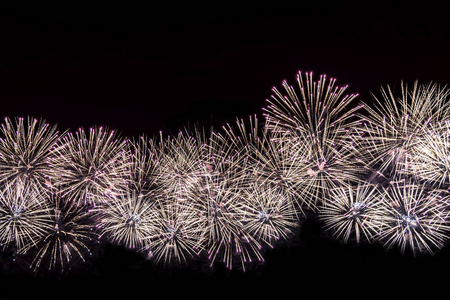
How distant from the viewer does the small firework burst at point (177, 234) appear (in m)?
15.5

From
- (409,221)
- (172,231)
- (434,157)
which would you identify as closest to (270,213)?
(172,231)

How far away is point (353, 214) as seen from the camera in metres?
15.1

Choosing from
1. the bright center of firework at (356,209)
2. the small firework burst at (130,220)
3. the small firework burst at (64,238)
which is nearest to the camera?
the bright center of firework at (356,209)

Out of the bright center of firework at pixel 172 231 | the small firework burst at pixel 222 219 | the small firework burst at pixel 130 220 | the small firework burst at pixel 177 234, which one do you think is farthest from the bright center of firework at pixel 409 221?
the small firework burst at pixel 130 220

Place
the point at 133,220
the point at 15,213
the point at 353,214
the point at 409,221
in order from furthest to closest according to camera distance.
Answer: the point at 15,213
the point at 133,220
the point at 353,214
the point at 409,221

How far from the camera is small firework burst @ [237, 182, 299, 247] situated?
15852mm

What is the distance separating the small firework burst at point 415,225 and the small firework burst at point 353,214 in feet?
1.37

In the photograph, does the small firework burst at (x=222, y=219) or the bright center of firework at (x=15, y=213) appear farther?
the bright center of firework at (x=15, y=213)

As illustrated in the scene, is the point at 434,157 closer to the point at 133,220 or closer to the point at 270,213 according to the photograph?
the point at 270,213

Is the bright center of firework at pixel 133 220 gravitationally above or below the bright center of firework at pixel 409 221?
above

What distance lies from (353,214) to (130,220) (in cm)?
910

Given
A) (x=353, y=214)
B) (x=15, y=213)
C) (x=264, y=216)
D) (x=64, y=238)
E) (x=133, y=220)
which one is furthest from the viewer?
(x=64, y=238)

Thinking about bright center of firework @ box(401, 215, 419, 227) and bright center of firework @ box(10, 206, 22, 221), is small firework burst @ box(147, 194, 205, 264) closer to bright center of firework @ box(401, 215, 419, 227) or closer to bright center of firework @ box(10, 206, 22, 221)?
bright center of firework @ box(10, 206, 22, 221)

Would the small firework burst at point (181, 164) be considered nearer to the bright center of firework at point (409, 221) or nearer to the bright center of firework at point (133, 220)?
the bright center of firework at point (133, 220)
